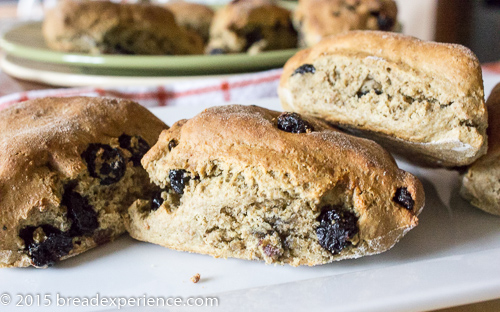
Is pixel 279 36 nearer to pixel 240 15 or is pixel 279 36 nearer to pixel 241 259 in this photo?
pixel 240 15

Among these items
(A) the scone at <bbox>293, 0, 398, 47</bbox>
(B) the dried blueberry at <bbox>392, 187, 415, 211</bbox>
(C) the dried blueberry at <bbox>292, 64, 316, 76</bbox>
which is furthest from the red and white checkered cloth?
(B) the dried blueberry at <bbox>392, 187, 415, 211</bbox>

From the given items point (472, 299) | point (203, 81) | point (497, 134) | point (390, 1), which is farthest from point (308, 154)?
point (390, 1)

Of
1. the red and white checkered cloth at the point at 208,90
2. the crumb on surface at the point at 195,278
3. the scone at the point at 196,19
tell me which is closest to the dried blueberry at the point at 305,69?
the crumb on surface at the point at 195,278

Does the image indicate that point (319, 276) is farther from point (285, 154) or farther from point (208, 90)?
point (208, 90)

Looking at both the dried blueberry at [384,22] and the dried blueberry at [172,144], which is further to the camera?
the dried blueberry at [384,22]

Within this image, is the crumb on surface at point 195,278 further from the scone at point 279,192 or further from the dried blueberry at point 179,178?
the dried blueberry at point 179,178

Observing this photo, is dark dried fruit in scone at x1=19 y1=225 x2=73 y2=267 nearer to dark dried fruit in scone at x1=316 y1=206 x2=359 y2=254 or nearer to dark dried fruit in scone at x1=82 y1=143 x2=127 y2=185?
dark dried fruit in scone at x1=82 y1=143 x2=127 y2=185
